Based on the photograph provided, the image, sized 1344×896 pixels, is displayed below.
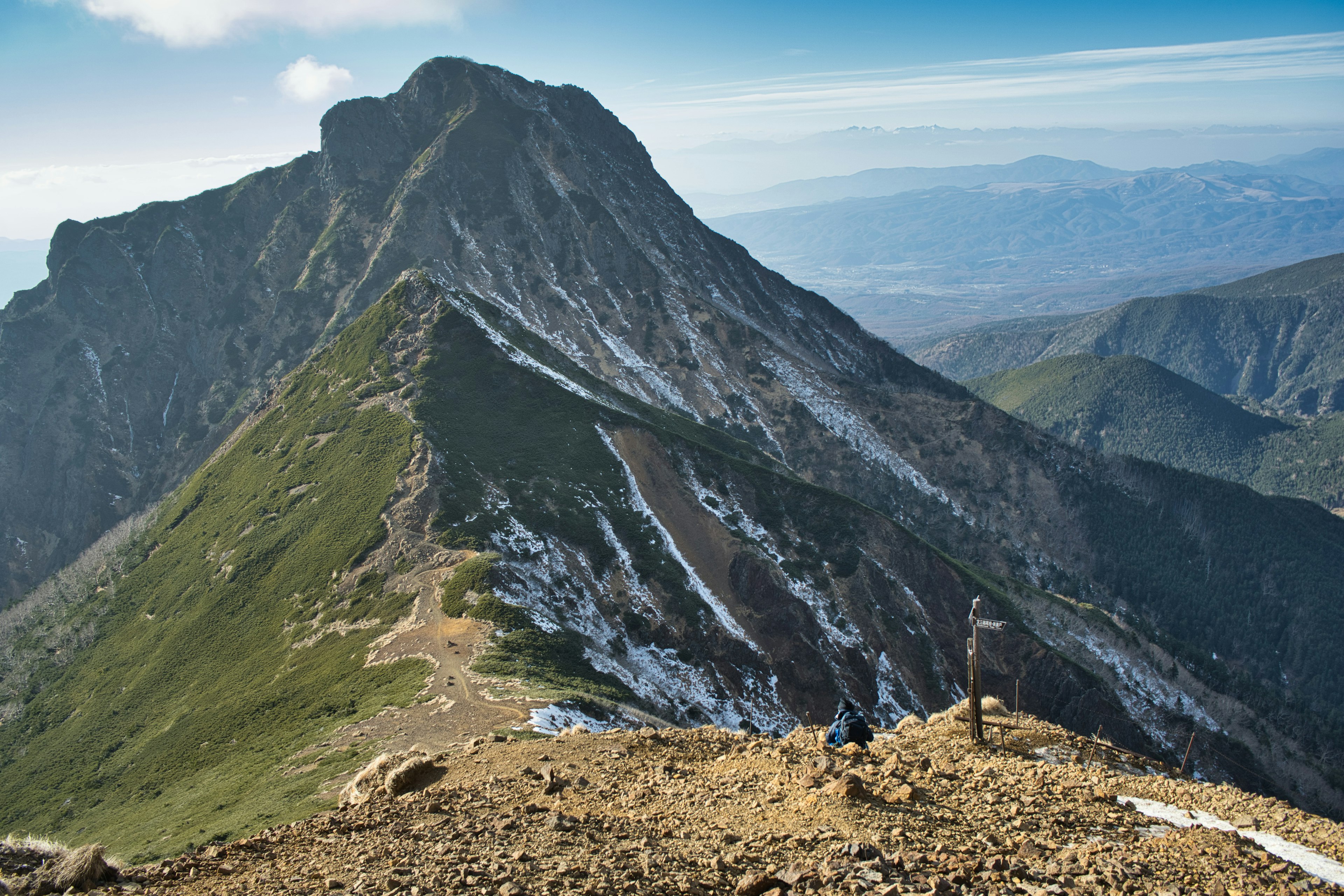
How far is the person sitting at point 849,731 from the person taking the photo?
20.8 metres

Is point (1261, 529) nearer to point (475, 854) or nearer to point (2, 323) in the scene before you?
point (475, 854)

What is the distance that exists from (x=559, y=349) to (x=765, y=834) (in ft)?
309

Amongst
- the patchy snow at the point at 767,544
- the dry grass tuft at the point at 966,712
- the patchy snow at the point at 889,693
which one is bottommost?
the patchy snow at the point at 889,693

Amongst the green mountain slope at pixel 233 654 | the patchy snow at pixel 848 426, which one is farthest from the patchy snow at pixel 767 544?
the patchy snow at pixel 848 426

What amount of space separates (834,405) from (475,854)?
4418 inches

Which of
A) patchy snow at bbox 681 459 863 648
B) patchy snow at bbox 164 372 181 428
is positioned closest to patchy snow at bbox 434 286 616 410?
patchy snow at bbox 681 459 863 648

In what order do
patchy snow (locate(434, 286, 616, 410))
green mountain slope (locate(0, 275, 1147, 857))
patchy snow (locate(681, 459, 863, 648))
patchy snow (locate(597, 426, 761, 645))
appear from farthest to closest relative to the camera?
1. patchy snow (locate(434, 286, 616, 410))
2. patchy snow (locate(681, 459, 863, 648))
3. patchy snow (locate(597, 426, 761, 645))
4. green mountain slope (locate(0, 275, 1147, 857))

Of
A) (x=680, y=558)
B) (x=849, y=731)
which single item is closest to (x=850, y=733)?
(x=849, y=731)

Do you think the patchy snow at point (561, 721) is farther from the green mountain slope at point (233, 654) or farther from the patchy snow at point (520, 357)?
the patchy snow at point (520, 357)

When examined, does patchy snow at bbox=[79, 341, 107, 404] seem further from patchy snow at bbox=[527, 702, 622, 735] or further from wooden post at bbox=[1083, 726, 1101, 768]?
wooden post at bbox=[1083, 726, 1101, 768]

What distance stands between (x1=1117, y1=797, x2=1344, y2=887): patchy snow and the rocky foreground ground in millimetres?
275

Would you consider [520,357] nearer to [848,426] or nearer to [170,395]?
[848,426]

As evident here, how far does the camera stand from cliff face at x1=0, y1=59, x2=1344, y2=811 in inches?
4572

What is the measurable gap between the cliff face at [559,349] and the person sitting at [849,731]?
290 feet
